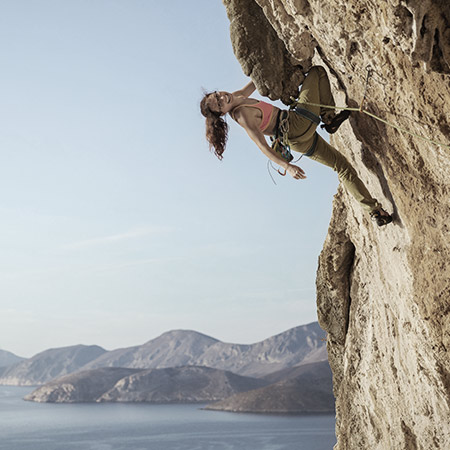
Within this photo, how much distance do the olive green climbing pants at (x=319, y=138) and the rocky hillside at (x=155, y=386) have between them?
77.3 metres

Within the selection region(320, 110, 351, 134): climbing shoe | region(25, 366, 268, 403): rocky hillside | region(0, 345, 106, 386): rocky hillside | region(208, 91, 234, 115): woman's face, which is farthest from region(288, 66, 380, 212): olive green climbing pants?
region(0, 345, 106, 386): rocky hillside

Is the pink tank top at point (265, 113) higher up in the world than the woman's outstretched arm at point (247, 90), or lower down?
lower down

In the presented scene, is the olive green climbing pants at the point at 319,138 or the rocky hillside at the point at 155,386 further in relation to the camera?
the rocky hillside at the point at 155,386

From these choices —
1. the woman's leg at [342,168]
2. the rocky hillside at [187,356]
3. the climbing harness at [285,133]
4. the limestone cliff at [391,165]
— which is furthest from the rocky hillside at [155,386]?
the climbing harness at [285,133]

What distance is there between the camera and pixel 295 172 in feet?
15.1

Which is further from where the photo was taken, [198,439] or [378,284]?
Answer: [198,439]

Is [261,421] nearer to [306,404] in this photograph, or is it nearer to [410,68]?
[306,404]

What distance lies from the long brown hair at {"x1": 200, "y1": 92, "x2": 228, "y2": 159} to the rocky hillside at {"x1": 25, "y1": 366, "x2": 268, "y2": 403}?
77.8 m

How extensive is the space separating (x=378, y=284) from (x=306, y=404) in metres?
64.1

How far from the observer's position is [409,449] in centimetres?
613

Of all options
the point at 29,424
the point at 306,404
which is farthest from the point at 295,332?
the point at 29,424

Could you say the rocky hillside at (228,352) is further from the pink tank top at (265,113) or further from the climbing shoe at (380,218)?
the pink tank top at (265,113)

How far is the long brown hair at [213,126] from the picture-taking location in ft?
16.4

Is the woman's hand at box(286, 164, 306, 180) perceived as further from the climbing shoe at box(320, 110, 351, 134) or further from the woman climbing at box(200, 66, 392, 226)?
the climbing shoe at box(320, 110, 351, 134)
